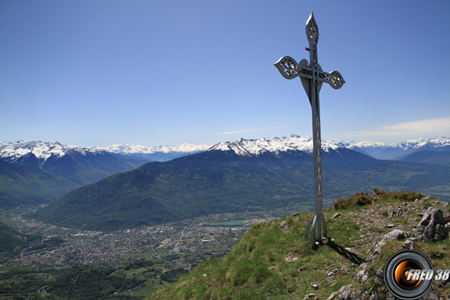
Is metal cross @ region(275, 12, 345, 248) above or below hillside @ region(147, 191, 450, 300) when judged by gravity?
above

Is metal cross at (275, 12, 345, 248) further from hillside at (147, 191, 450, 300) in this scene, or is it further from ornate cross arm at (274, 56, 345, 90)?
hillside at (147, 191, 450, 300)

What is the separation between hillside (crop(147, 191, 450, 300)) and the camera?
23.3ft

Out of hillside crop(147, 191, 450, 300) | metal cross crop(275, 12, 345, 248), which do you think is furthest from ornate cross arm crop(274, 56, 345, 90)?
hillside crop(147, 191, 450, 300)

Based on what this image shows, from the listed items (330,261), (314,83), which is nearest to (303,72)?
(314,83)

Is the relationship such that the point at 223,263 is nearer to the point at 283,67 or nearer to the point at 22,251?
the point at 283,67

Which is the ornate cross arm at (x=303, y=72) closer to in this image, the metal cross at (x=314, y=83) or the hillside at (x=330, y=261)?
the metal cross at (x=314, y=83)

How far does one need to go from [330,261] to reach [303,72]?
36.7 feet

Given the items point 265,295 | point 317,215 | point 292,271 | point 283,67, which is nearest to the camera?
point 265,295

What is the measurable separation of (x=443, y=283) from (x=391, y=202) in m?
15.6

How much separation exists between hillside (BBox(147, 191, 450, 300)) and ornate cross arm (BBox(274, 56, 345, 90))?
9.40 m

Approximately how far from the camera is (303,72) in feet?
46.3

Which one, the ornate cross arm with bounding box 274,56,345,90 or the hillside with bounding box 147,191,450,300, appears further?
the ornate cross arm with bounding box 274,56,345,90

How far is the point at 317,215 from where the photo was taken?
14.0 m

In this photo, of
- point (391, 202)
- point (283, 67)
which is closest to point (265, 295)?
point (283, 67)
